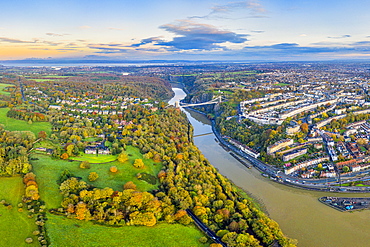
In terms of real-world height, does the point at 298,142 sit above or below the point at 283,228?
above

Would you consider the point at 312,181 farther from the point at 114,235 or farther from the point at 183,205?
the point at 114,235

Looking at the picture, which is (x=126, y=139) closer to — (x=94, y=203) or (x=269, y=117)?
(x=94, y=203)

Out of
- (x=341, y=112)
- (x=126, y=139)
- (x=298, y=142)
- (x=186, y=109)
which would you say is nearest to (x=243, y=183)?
(x=298, y=142)

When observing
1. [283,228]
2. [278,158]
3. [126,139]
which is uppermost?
[126,139]

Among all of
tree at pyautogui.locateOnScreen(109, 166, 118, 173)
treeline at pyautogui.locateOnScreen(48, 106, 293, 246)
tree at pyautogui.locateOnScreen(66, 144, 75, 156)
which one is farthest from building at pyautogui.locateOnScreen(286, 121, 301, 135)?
tree at pyautogui.locateOnScreen(66, 144, 75, 156)

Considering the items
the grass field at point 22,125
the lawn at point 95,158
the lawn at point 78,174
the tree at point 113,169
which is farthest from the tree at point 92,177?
the grass field at point 22,125

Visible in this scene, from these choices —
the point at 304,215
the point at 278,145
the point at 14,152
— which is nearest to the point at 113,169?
the point at 14,152
